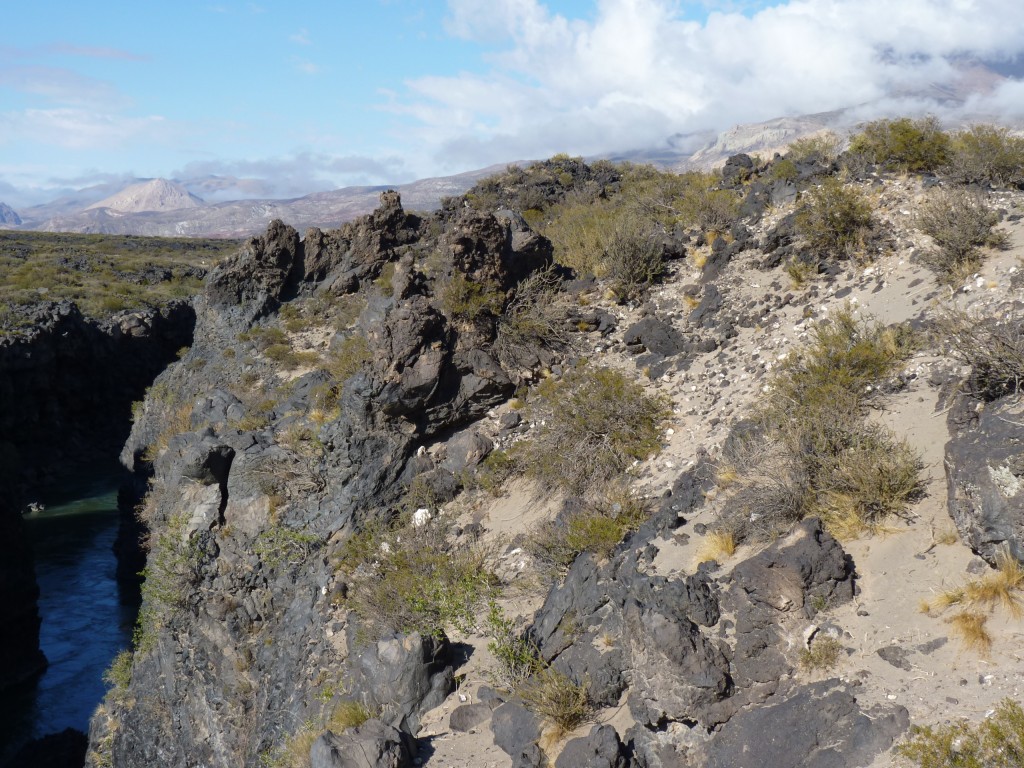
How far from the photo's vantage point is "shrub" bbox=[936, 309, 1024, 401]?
6242 millimetres

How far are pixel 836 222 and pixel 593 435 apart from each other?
17.9 feet

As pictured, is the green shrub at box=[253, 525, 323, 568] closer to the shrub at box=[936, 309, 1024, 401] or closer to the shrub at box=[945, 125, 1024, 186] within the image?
the shrub at box=[936, 309, 1024, 401]

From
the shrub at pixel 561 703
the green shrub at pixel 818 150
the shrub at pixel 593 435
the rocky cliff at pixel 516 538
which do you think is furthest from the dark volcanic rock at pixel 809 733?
the green shrub at pixel 818 150

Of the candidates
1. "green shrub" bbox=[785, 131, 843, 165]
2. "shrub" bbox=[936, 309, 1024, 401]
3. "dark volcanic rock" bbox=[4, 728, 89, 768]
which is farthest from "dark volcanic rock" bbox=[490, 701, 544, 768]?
"dark volcanic rock" bbox=[4, 728, 89, 768]

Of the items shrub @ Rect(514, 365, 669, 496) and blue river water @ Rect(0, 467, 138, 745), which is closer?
shrub @ Rect(514, 365, 669, 496)

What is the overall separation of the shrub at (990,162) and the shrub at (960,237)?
171 centimetres

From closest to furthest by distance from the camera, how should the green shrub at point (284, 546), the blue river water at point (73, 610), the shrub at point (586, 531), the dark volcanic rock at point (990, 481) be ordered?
the dark volcanic rock at point (990, 481) < the shrub at point (586, 531) < the green shrub at point (284, 546) < the blue river water at point (73, 610)

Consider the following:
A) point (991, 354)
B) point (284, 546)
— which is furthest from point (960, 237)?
point (284, 546)

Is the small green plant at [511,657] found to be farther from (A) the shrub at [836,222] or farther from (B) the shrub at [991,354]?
(A) the shrub at [836,222]

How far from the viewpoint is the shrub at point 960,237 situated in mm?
9039

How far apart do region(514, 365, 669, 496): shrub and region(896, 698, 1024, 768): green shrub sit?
4.78 metres

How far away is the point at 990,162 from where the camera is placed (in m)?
11.4

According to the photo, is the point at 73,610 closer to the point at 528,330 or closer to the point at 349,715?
the point at 528,330

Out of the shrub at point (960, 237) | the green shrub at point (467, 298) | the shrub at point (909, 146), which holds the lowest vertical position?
the green shrub at point (467, 298)
